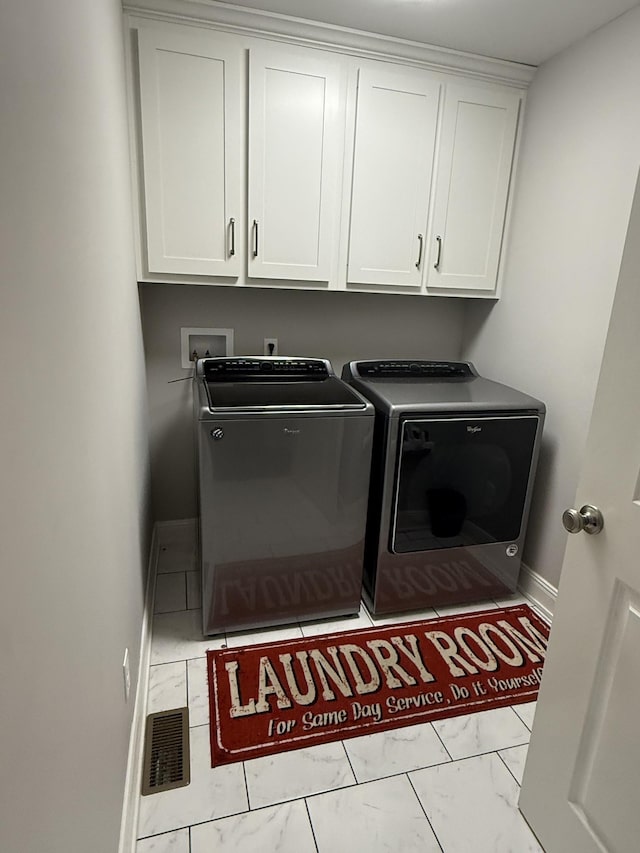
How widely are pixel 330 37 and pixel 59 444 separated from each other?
1955 mm

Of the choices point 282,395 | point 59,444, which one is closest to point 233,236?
point 282,395

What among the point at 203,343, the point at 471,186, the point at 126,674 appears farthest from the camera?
the point at 203,343

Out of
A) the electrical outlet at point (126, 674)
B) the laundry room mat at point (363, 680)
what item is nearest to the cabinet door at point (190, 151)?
the electrical outlet at point (126, 674)

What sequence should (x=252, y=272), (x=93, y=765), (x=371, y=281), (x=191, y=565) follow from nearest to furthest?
(x=93, y=765) < (x=252, y=272) < (x=371, y=281) < (x=191, y=565)

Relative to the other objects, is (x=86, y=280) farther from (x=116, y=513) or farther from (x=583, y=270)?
(x=583, y=270)

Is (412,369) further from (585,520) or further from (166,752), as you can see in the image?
(166,752)

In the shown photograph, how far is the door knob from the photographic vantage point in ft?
3.56

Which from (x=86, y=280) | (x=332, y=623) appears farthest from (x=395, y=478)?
(x=86, y=280)

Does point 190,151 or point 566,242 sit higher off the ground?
point 190,151

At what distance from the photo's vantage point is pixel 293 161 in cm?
198

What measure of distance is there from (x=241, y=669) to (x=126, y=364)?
1148 mm

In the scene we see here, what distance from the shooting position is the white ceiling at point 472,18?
171 centimetres

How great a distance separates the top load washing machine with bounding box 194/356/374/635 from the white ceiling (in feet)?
4.49

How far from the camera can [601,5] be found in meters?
1.68
